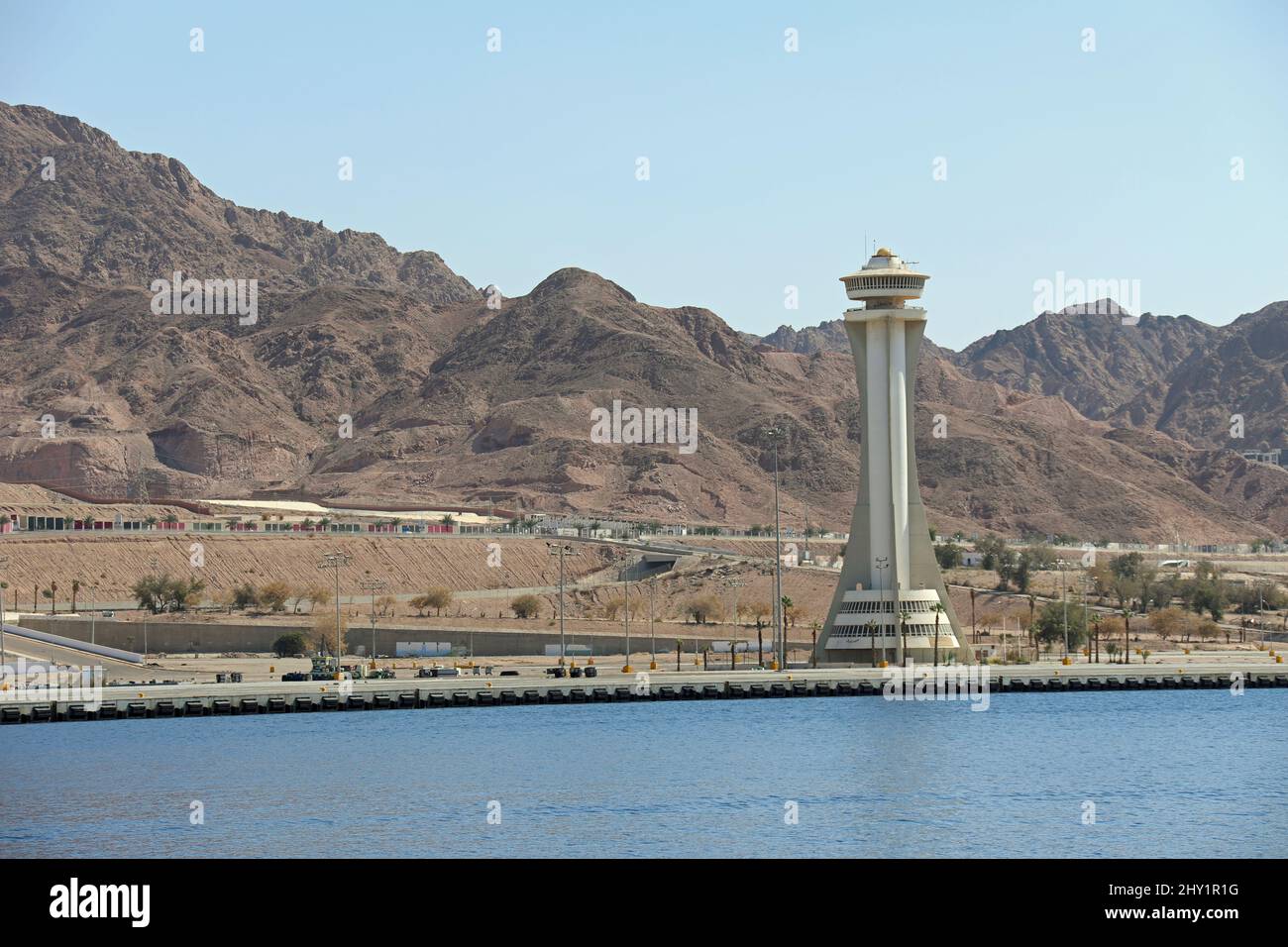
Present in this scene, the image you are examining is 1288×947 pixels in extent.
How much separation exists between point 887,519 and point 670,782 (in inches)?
1686

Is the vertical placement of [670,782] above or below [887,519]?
below

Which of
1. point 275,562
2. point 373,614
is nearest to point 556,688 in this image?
point 373,614

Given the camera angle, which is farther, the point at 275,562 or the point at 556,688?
the point at 275,562

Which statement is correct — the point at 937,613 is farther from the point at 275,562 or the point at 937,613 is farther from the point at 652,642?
the point at 275,562

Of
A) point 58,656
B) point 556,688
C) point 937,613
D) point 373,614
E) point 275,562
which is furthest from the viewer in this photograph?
point 275,562

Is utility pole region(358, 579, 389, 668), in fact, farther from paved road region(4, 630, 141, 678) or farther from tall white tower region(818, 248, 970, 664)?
tall white tower region(818, 248, 970, 664)

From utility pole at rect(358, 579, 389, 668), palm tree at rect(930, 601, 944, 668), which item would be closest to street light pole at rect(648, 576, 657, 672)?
palm tree at rect(930, 601, 944, 668)

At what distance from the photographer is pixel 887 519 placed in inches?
3994

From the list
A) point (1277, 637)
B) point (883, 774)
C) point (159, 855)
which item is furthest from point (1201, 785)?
point (1277, 637)

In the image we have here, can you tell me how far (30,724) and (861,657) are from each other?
43978mm

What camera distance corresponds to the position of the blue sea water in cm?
4941

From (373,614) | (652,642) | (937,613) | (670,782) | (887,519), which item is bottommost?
(670,782)

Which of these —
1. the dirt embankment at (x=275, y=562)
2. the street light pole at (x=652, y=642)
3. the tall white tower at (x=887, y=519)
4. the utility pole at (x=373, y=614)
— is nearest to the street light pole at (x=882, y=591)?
the tall white tower at (x=887, y=519)
